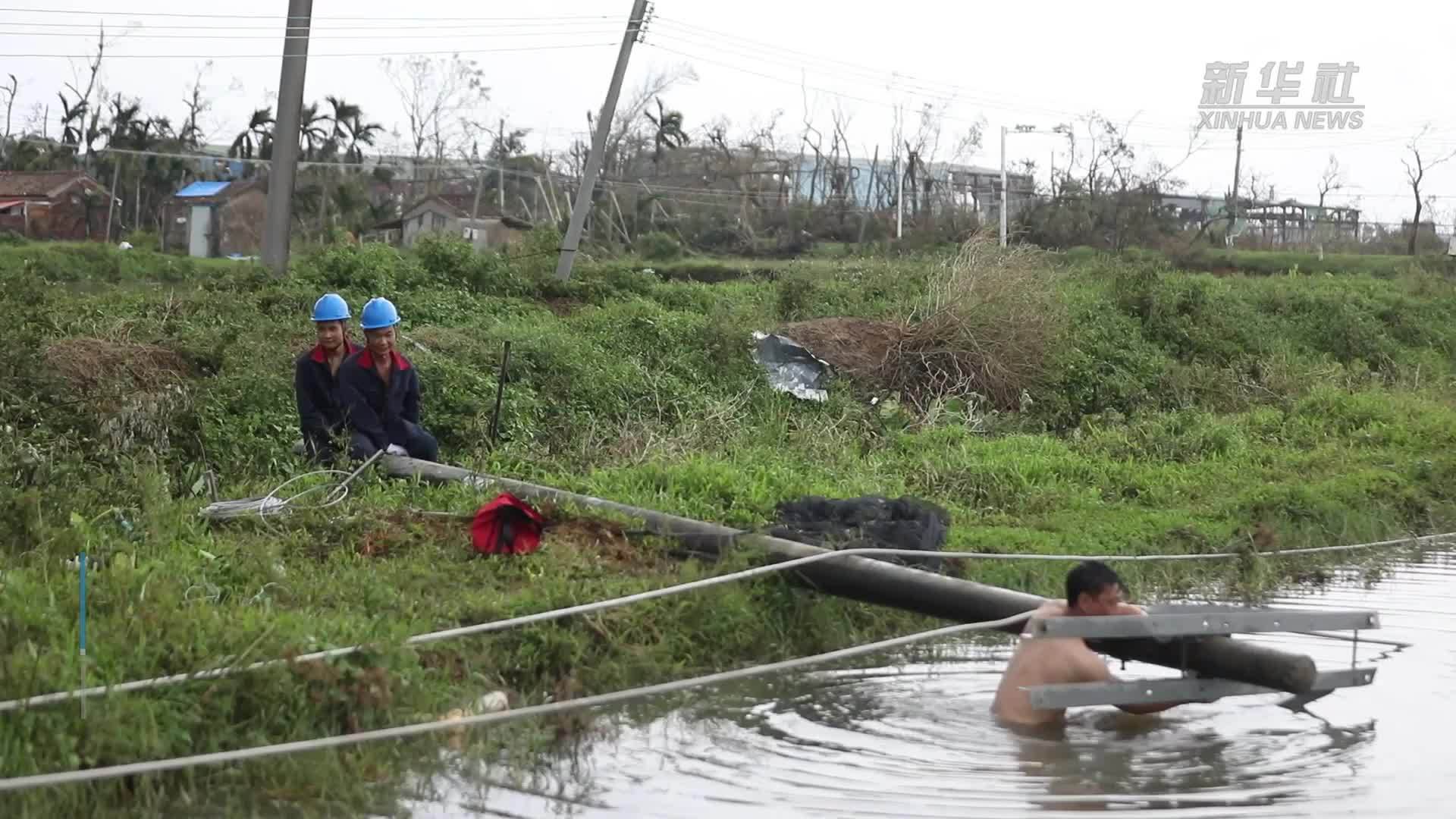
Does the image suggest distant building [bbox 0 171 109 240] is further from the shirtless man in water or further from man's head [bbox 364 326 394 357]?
the shirtless man in water

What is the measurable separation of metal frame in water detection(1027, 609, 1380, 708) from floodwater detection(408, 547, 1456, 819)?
0.88 feet

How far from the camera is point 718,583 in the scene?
7238mm

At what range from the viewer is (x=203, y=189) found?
4272 cm

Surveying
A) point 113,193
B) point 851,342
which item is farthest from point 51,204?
point 851,342

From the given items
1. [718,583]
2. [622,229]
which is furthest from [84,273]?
[718,583]

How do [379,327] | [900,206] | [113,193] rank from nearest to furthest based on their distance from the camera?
[379,327]
[113,193]
[900,206]

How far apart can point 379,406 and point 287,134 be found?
806cm

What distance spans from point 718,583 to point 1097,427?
839 centimetres

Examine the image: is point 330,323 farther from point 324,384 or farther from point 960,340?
point 960,340

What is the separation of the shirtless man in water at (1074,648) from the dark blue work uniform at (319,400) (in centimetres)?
503

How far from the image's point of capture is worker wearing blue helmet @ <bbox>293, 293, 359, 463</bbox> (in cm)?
969

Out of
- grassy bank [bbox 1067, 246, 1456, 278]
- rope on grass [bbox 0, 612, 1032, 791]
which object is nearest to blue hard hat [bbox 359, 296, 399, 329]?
rope on grass [bbox 0, 612, 1032, 791]

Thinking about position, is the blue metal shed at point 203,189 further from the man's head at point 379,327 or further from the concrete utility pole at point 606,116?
the man's head at point 379,327

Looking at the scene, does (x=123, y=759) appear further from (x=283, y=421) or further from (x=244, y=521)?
(x=283, y=421)
